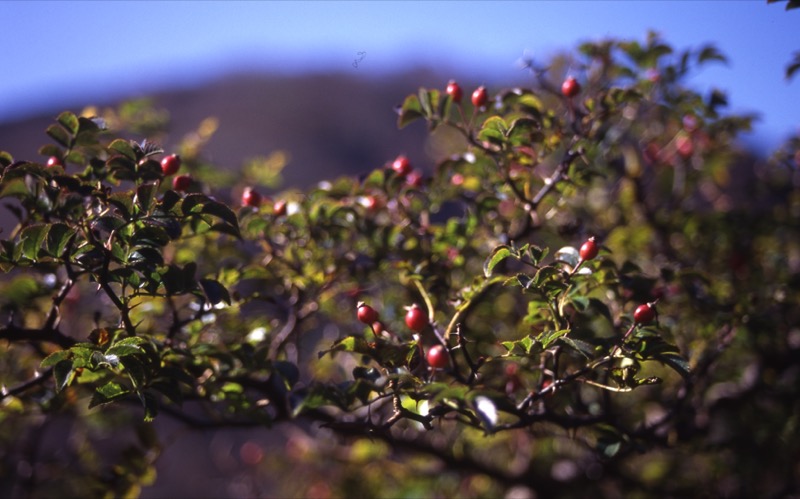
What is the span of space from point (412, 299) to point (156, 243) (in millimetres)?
977

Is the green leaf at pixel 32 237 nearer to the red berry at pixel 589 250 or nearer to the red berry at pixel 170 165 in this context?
the red berry at pixel 170 165

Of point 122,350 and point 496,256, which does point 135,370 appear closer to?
point 122,350

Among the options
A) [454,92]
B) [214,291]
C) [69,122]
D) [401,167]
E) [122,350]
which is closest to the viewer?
[122,350]

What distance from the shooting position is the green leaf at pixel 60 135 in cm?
137

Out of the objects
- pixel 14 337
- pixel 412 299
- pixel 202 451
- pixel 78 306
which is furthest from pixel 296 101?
pixel 14 337

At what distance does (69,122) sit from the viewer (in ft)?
4.50

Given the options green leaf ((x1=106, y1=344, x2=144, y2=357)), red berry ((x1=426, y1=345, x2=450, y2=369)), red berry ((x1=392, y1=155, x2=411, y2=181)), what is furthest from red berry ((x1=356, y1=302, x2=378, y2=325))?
red berry ((x1=392, y1=155, x2=411, y2=181))

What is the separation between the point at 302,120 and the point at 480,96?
7458mm

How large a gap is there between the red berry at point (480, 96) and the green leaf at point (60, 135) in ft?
2.90

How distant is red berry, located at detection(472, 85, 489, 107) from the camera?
4.98 ft

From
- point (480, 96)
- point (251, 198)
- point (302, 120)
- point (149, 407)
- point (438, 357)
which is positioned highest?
point (480, 96)

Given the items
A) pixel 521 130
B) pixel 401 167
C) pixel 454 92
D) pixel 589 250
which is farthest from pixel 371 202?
pixel 589 250

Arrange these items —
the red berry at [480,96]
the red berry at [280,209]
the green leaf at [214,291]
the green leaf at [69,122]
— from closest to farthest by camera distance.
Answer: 1. the green leaf at [214,291]
2. the green leaf at [69,122]
3. the red berry at [480,96]
4. the red berry at [280,209]

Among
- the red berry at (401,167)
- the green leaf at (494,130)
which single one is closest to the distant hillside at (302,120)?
the red berry at (401,167)
